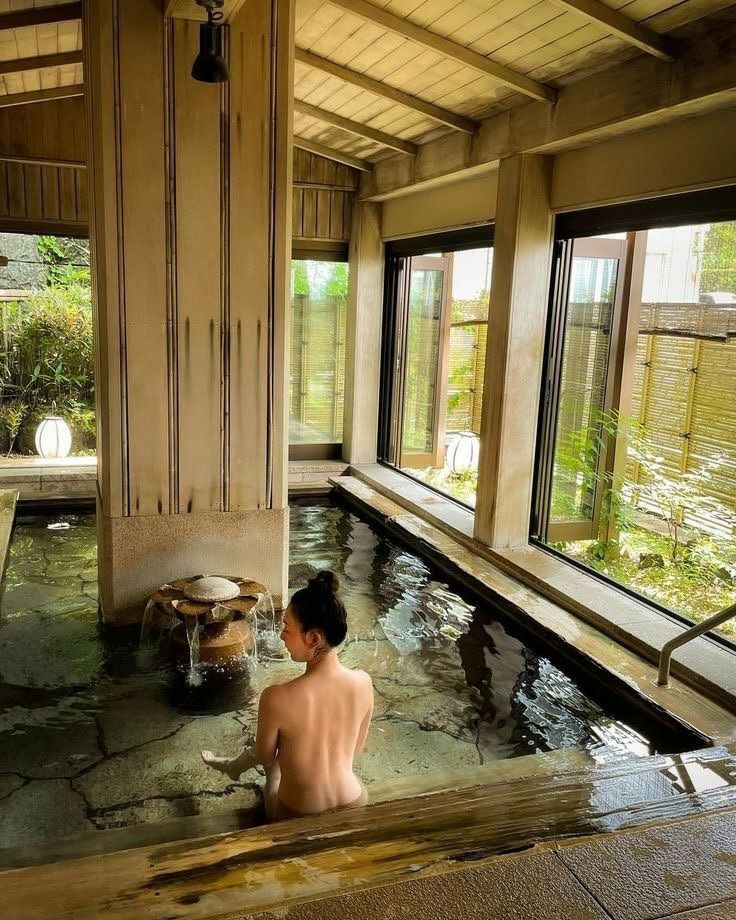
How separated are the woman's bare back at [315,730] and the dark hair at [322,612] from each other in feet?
0.38

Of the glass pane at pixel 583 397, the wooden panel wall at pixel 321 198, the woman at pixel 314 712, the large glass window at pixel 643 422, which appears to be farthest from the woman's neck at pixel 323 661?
the wooden panel wall at pixel 321 198

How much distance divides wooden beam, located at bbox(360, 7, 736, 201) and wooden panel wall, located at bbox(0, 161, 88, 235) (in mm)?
3585

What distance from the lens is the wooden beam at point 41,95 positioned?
21.0 ft

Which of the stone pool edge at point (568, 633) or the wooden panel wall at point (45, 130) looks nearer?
the stone pool edge at point (568, 633)

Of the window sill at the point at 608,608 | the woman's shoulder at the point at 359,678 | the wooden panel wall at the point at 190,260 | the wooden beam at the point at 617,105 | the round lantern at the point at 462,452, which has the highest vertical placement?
the wooden beam at the point at 617,105

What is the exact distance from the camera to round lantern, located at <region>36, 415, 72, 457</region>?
316 inches

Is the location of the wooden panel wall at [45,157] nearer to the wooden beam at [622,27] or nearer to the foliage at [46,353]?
the foliage at [46,353]

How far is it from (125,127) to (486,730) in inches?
138

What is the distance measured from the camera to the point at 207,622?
4.08 meters

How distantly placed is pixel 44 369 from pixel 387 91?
612 centimetres

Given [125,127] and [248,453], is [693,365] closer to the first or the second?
[248,453]

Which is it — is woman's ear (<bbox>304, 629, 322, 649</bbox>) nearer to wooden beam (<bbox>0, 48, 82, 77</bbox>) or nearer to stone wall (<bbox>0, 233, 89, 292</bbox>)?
wooden beam (<bbox>0, 48, 82, 77</bbox>)

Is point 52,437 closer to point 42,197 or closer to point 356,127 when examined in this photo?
point 42,197

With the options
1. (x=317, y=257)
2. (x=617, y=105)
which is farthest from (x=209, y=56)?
(x=317, y=257)
